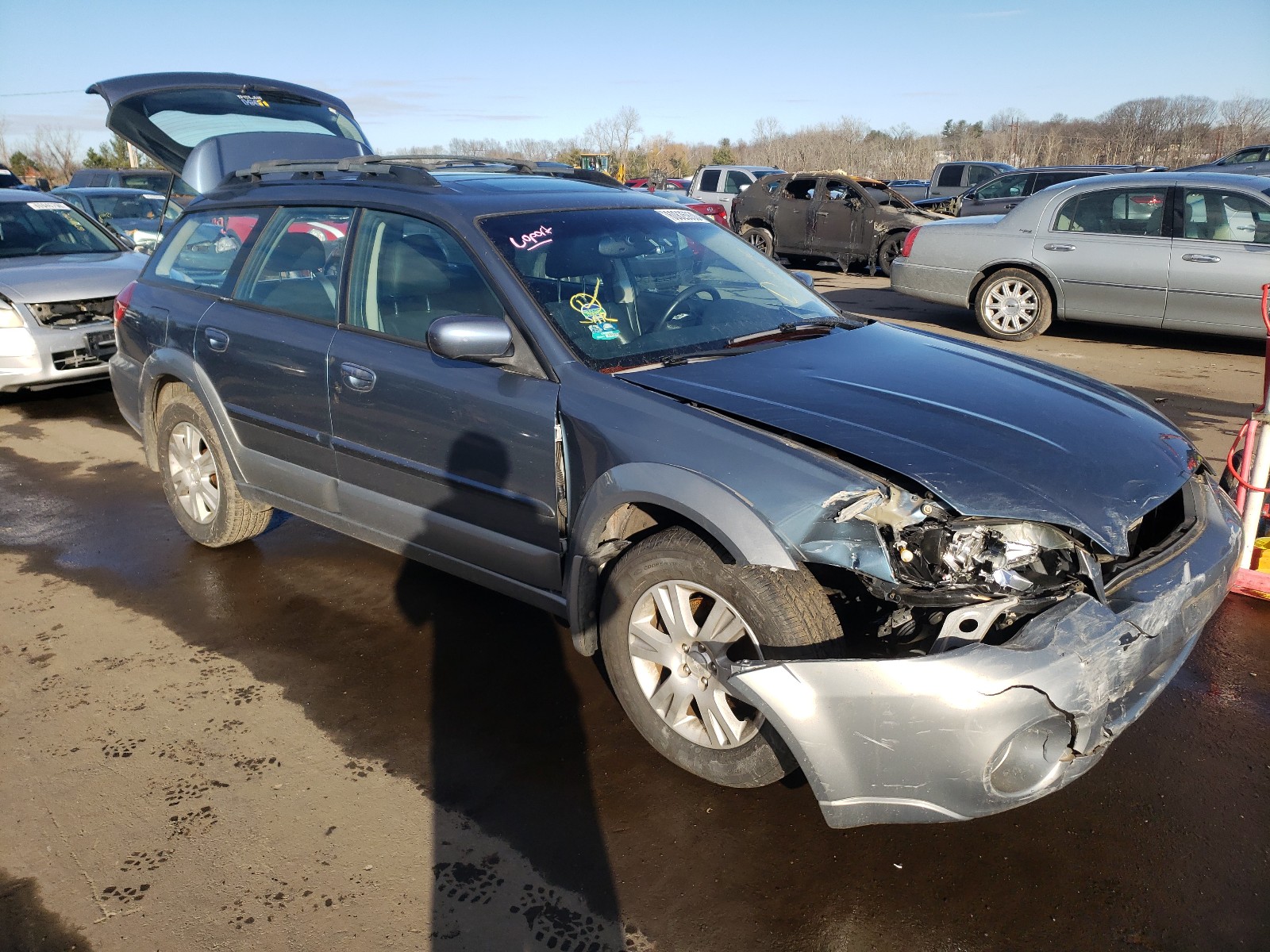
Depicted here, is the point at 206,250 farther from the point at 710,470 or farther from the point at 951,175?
the point at 951,175

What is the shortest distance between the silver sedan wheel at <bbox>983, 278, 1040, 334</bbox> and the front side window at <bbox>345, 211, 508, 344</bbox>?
751 centimetres

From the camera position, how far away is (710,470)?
2.71 meters

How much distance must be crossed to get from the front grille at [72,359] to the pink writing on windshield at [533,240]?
18.5ft

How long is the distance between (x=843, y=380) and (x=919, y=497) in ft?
2.34

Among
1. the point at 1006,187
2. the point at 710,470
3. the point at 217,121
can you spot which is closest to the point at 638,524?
the point at 710,470

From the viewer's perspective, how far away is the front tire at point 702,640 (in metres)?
2.59

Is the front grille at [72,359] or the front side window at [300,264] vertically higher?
the front side window at [300,264]

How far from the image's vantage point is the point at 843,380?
3160mm

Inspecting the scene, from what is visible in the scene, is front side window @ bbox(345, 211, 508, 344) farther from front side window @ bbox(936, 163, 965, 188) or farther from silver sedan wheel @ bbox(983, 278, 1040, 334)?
front side window @ bbox(936, 163, 965, 188)

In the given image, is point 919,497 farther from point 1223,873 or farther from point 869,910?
point 1223,873

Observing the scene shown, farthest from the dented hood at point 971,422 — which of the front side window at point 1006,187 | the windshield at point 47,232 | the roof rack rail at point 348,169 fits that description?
the front side window at point 1006,187

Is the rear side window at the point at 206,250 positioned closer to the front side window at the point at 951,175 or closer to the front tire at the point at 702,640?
the front tire at the point at 702,640

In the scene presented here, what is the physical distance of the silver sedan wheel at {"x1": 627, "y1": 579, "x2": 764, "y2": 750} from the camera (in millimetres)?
2736

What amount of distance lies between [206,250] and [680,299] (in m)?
2.56
